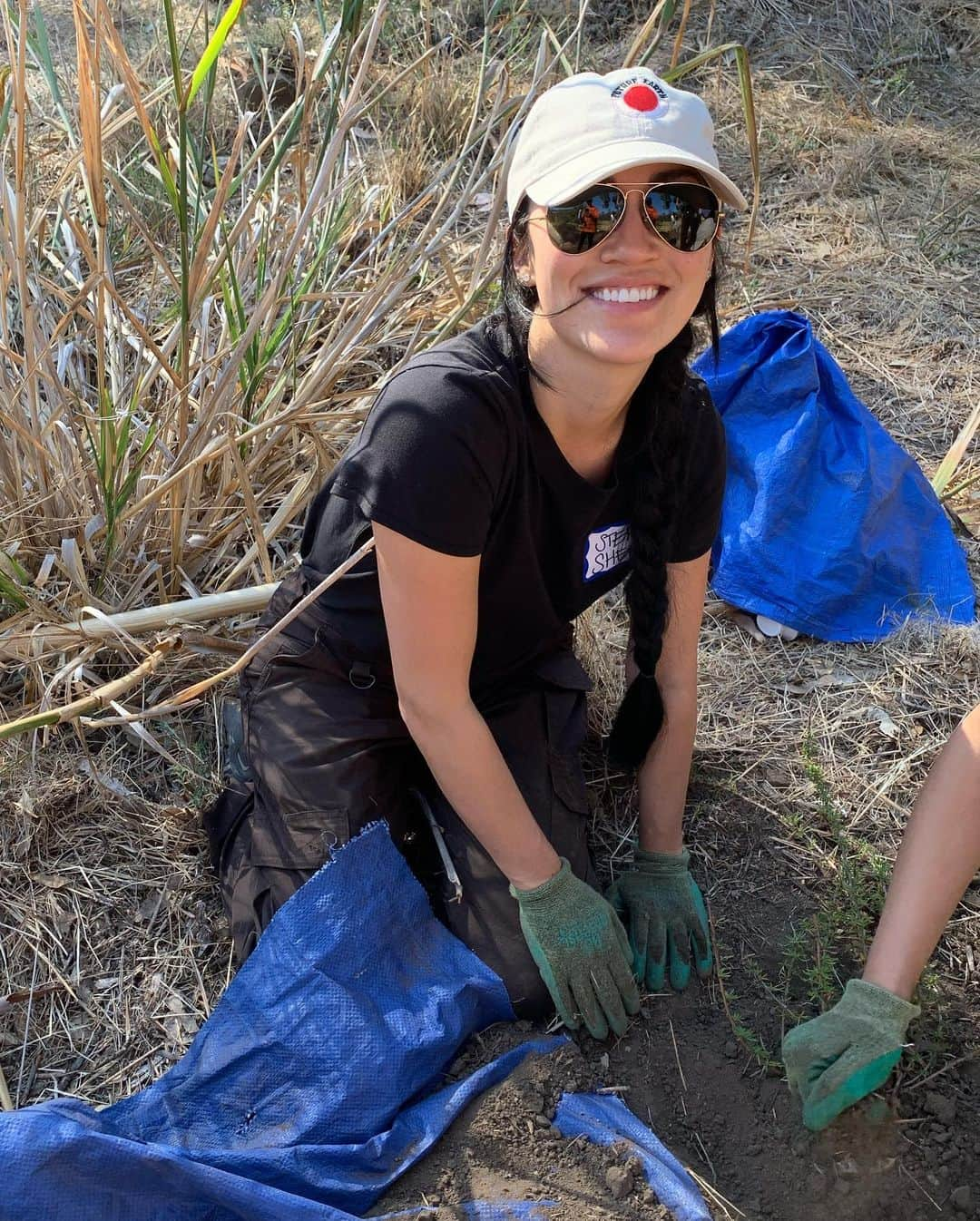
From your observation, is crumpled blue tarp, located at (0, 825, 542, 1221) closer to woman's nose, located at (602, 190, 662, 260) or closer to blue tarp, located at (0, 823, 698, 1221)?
blue tarp, located at (0, 823, 698, 1221)

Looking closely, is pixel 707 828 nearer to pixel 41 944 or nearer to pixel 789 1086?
pixel 789 1086

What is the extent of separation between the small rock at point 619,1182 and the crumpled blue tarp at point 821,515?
1.33 metres

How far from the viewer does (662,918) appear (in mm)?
1749

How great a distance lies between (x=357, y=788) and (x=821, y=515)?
51.9 inches

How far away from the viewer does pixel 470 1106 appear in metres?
1.50

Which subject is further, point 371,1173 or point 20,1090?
point 20,1090

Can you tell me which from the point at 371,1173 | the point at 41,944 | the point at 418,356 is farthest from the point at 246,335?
the point at 371,1173

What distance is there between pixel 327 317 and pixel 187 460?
80 cm

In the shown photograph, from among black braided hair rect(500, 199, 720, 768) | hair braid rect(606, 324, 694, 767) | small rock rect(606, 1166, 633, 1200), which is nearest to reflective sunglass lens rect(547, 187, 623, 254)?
black braided hair rect(500, 199, 720, 768)

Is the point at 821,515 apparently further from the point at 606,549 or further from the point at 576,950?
the point at 576,950

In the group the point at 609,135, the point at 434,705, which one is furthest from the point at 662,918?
the point at 609,135

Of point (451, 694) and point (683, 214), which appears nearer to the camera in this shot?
point (683, 214)

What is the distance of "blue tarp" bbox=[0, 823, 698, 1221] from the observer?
50.8 inches

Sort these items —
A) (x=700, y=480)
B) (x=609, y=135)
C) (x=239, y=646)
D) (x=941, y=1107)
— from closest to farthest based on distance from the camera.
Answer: (x=609, y=135) → (x=941, y=1107) → (x=700, y=480) → (x=239, y=646)
